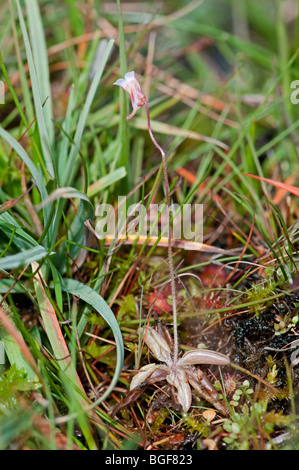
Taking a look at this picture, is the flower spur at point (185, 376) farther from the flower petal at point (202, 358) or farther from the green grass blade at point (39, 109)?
the green grass blade at point (39, 109)

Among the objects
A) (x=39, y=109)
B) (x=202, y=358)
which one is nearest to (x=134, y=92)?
(x=39, y=109)

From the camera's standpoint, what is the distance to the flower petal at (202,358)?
3.35 ft

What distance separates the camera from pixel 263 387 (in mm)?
1052

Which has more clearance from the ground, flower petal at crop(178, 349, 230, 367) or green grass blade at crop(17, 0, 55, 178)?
green grass blade at crop(17, 0, 55, 178)

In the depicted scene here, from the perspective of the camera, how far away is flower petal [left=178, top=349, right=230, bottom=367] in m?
1.02

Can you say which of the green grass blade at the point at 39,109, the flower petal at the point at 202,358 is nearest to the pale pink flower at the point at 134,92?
the green grass blade at the point at 39,109

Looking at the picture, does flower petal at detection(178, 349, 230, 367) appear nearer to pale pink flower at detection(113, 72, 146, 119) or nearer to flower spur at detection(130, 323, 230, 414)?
flower spur at detection(130, 323, 230, 414)

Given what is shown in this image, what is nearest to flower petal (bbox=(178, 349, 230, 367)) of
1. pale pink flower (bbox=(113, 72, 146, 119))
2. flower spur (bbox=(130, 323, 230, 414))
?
flower spur (bbox=(130, 323, 230, 414))

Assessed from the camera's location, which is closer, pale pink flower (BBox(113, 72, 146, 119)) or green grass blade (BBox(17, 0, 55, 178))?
pale pink flower (BBox(113, 72, 146, 119))

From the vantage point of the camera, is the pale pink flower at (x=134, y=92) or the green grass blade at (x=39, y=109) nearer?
the pale pink flower at (x=134, y=92)

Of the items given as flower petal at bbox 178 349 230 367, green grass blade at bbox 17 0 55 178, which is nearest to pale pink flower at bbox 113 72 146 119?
green grass blade at bbox 17 0 55 178

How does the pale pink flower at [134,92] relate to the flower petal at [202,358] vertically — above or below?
above
